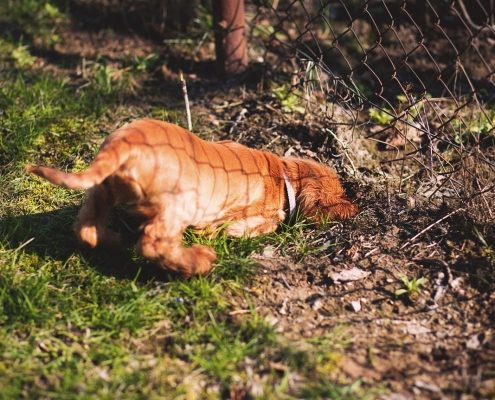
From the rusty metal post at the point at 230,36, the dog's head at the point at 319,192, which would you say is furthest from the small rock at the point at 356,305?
the rusty metal post at the point at 230,36

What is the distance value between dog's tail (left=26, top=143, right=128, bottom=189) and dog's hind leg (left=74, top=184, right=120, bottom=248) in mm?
341

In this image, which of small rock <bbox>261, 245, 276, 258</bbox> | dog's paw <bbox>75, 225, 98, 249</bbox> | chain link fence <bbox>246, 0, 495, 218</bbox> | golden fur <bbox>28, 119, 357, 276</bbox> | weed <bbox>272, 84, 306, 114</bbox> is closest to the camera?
golden fur <bbox>28, 119, 357, 276</bbox>

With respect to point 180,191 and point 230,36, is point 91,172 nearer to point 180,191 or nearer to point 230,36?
point 180,191

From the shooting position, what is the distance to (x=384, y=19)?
5.94m

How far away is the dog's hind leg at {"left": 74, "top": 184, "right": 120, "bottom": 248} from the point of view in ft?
11.0

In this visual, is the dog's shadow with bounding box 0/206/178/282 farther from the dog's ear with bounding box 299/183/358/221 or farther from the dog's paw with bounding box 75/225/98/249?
the dog's ear with bounding box 299/183/358/221

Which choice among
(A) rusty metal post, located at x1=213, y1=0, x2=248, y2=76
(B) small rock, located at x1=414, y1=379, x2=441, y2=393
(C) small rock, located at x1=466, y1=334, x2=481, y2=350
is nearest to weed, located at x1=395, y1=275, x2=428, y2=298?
(C) small rock, located at x1=466, y1=334, x2=481, y2=350

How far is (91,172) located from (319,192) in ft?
5.09

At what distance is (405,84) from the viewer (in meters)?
5.23

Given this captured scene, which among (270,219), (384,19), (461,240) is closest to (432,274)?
(461,240)

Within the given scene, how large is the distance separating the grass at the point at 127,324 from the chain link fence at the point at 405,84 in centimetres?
98

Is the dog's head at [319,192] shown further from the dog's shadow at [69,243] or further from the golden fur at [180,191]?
the dog's shadow at [69,243]

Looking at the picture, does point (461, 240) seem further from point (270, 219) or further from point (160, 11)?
point (160, 11)

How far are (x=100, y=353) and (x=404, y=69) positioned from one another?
12.6ft
